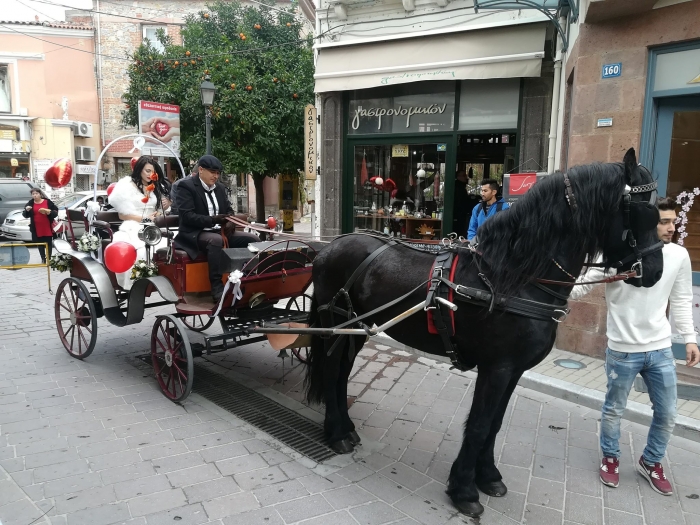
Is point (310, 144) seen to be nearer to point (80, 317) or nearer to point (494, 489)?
point (80, 317)

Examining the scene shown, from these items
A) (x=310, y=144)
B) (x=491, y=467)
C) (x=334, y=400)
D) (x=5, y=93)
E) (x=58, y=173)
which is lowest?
(x=491, y=467)

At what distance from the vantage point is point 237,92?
1520 cm

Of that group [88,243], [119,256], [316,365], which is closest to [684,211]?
[316,365]

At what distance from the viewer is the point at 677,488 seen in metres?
3.52

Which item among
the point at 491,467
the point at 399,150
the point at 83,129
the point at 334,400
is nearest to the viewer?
the point at 491,467

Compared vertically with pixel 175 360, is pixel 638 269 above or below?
above

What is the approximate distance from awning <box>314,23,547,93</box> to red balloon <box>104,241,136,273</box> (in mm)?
5685

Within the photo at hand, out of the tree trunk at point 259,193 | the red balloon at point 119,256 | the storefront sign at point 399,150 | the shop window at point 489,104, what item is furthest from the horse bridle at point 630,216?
the tree trunk at point 259,193

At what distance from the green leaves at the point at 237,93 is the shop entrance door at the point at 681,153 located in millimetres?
11944

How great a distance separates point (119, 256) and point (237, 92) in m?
11.5

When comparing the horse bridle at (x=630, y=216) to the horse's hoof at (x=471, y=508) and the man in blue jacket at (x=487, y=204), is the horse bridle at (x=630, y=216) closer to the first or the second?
the horse's hoof at (x=471, y=508)

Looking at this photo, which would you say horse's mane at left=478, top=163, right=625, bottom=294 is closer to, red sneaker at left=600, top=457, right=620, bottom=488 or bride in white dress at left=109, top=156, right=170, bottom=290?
red sneaker at left=600, top=457, right=620, bottom=488

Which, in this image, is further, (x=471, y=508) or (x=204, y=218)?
(x=204, y=218)

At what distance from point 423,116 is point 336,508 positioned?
7480 millimetres
